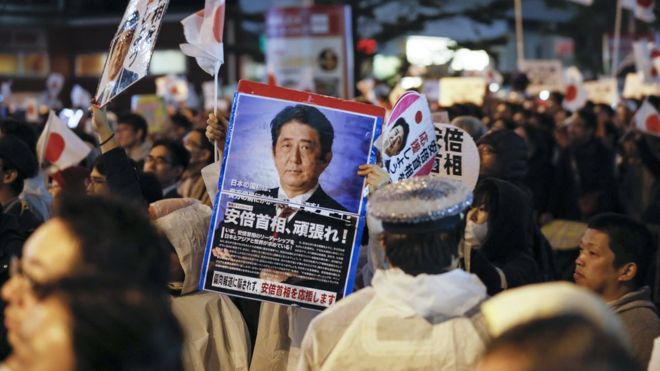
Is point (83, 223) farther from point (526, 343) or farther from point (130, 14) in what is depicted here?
point (130, 14)

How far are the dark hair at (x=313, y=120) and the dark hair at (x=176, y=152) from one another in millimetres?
3916

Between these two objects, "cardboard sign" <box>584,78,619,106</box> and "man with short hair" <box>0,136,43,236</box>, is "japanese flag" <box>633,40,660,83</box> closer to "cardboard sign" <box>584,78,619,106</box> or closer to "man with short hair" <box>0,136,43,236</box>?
"cardboard sign" <box>584,78,619,106</box>

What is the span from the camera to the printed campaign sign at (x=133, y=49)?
4.77 meters

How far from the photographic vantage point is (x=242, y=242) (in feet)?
13.8

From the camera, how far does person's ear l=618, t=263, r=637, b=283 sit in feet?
14.9

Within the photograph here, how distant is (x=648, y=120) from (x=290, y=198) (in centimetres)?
848

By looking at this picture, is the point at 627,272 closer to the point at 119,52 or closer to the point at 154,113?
the point at 119,52

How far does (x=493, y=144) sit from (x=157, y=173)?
264 centimetres

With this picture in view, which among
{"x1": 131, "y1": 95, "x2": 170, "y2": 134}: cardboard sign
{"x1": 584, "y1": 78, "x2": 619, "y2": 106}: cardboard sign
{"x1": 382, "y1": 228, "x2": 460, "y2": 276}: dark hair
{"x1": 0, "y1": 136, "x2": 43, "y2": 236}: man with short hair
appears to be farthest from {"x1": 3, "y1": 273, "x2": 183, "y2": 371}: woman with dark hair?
{"x1": 584, "y1": 78, "x2": 619, "y2": 106}: cardboard sign

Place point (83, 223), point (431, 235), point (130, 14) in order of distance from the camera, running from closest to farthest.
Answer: point (83, 223)
point (431, 235)
point (130, 14)

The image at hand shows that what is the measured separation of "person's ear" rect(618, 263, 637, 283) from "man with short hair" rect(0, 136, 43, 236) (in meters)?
3.15

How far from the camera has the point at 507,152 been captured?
255 inches

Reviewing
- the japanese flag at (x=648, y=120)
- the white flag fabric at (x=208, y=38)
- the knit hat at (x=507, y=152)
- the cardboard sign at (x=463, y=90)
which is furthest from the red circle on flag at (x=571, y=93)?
the white flag fabric at (x=208, y=38)

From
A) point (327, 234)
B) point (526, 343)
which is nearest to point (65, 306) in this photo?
point (526, 343)
